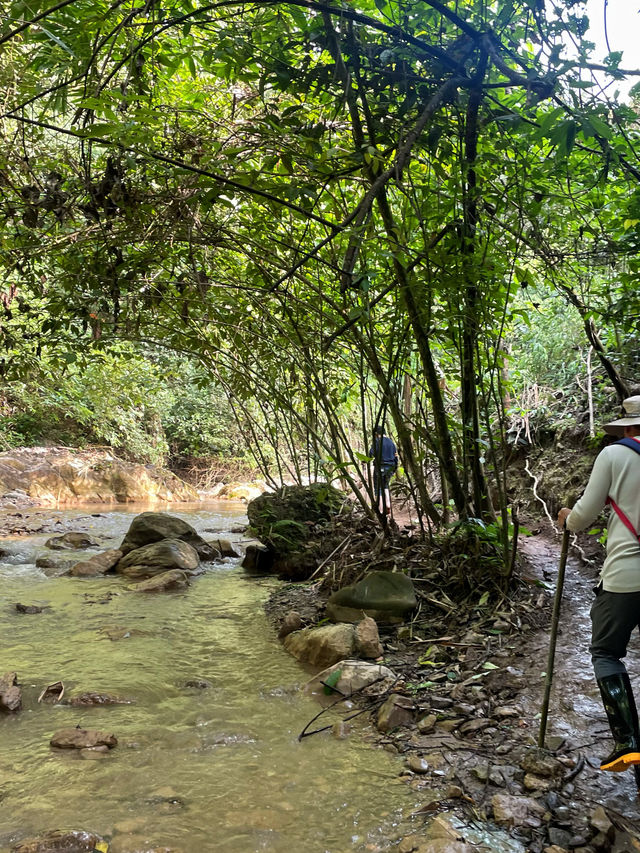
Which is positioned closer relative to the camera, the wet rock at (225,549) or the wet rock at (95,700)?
the wet rock at (95,700)

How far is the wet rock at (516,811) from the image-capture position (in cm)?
215

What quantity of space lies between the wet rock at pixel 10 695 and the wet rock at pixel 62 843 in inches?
49.9

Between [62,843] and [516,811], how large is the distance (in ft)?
5.43

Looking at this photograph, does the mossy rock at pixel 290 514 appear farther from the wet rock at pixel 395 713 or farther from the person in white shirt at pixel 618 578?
the person in white shirt at pixel 618 578

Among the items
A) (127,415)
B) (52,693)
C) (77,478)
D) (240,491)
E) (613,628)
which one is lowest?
(240,491)

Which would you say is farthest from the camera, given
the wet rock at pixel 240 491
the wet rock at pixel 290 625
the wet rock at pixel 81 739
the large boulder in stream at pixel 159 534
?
the wet rock at pixel 240 491

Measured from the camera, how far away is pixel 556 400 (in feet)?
27.7

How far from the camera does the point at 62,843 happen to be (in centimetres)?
200

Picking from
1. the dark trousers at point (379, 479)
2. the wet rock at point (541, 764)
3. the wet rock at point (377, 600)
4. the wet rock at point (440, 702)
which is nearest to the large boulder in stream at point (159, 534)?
the dark trousers at point (379, 479)

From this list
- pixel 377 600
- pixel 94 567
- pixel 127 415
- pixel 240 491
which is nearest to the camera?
pixel 377 600

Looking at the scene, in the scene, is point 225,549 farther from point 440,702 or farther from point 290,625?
point 440,702

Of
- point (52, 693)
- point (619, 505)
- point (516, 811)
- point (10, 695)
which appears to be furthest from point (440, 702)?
point (10, 695)

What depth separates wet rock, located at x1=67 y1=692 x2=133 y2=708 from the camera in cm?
327

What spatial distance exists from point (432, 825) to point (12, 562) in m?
6.97
